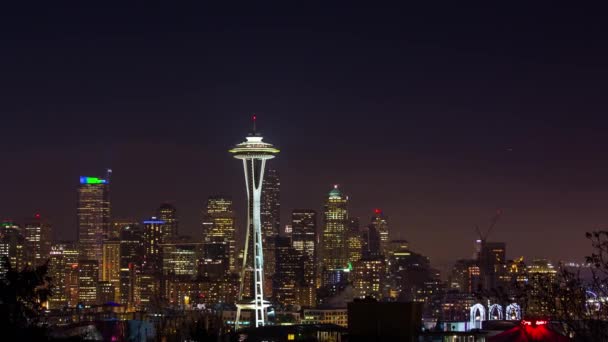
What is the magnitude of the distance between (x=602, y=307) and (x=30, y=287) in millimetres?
16924

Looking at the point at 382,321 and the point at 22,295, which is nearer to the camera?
the point at 22,295

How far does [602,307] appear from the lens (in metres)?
34.6

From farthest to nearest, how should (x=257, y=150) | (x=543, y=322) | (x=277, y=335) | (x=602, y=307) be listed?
(x=257, y=150) → (x=277, y=335) → (x=543, y=322) → (x=602, y=307)

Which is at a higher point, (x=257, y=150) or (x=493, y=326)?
(x=257, y=150)

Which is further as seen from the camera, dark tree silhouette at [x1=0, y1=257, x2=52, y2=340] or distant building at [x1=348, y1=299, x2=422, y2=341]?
distant building at [x1=348, y1=299, x2=422, y2=341]

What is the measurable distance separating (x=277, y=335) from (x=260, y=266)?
91.6 feet

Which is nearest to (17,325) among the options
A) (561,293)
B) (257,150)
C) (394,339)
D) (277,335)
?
(561,293)

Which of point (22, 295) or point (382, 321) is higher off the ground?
point (22, 295)

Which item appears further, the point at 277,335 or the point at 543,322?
the point at 277,335

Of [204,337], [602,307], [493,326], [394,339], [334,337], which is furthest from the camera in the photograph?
[334,337]

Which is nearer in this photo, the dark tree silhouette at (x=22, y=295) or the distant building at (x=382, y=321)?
the dark tree silhouette at (x=22, y=295)

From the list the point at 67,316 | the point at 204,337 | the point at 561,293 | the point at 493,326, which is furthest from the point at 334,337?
the point at 67,316

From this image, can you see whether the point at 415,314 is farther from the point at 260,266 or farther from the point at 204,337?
the point at 260,266

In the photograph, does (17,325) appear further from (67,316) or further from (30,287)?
(67,316)
